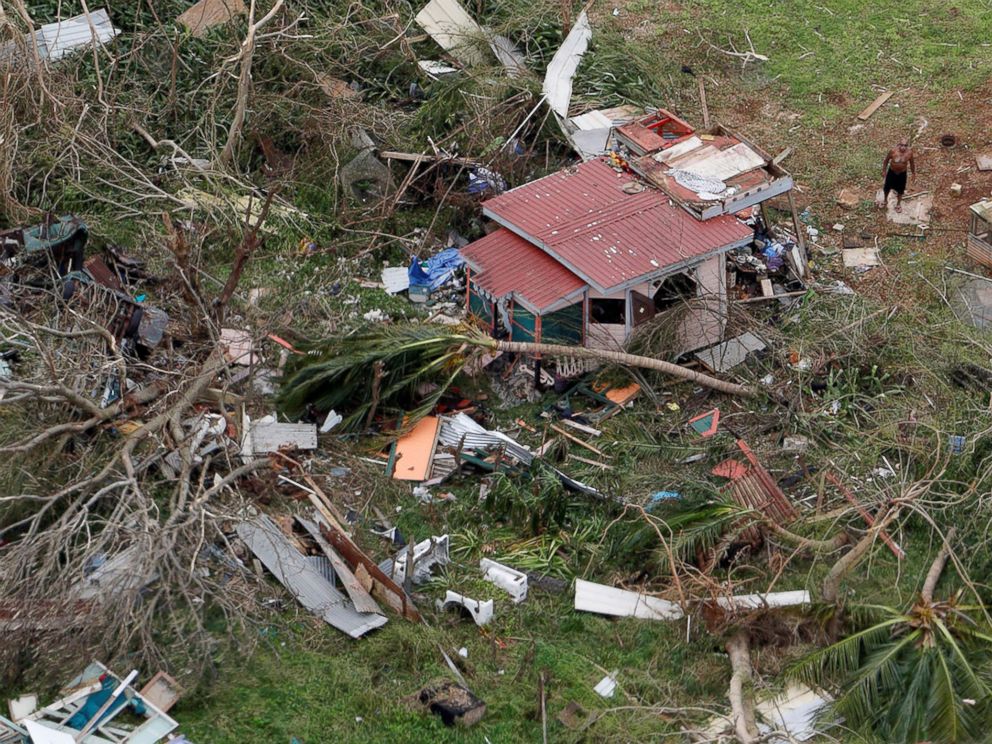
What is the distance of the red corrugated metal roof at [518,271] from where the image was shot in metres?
12.4

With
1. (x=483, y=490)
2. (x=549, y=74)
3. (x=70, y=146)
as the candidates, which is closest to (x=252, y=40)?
(x=70, y=146)

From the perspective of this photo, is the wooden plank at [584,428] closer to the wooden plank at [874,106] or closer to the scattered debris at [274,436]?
the scattered debris at [274,436]

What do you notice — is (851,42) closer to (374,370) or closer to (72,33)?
(374,370)

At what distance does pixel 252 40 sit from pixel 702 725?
30.9ft

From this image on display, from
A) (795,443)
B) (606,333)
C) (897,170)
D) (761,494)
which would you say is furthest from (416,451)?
(897,170)

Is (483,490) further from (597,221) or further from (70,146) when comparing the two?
(70,146)

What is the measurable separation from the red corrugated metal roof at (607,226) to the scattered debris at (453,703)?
→ 4342 millimetres

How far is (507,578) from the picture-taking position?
10484 mm

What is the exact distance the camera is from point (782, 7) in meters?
19.6

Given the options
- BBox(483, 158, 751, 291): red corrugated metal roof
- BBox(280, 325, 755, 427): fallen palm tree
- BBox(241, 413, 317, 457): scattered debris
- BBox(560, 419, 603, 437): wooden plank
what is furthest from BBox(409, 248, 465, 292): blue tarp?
BBox(241, 413, 317, 457): scattered debris

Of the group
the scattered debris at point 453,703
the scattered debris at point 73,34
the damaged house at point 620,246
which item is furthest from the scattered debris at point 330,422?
the scattered debris at point 73,34

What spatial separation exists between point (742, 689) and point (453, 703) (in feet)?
6.79

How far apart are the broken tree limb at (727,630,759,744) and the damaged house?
3.73 metres

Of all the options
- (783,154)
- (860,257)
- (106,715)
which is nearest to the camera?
(106,715)
